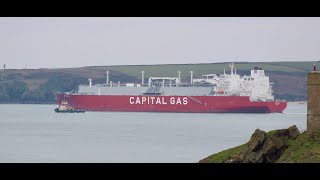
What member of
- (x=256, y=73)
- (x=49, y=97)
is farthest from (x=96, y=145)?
(x=49, y=97)

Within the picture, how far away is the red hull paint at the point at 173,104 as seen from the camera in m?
65.9

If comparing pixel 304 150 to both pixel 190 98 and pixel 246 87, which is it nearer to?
pixel 190 98

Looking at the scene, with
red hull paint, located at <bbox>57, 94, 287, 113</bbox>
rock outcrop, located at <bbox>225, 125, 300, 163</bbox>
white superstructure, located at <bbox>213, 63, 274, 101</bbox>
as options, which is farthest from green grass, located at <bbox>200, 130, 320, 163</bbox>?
white superstructure, located at <bbox>213, 63, 274, 101</bbox>

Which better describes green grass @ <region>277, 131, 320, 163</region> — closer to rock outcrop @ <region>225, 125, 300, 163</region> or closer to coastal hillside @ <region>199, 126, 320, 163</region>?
coastal hillside @ <region>199, 126, 320, 163</region>

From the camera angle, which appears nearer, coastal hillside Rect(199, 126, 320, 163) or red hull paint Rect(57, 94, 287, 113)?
coastal hillside Rect(199, 126, 320, 163)

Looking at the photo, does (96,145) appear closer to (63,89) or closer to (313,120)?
(313,120)

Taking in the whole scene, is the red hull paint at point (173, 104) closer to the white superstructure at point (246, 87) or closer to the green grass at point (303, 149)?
the white superstructure at point (246, 87)

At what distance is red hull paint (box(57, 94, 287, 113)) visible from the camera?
65.9 meters

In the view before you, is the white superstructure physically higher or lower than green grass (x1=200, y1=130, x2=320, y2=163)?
higher

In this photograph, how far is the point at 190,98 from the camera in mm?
68750

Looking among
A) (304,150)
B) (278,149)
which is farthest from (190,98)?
(304,150)

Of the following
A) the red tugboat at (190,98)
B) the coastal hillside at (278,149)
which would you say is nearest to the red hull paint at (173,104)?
the red tugboat at (190,98)

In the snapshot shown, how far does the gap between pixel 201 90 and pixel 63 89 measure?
3241 centimetres
